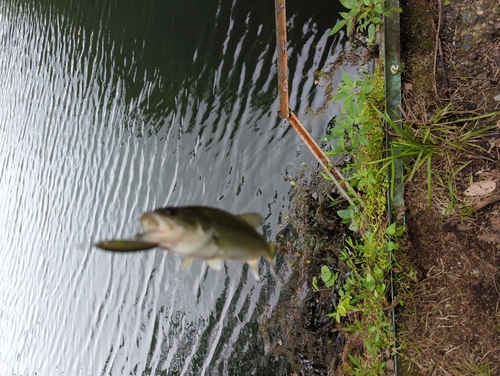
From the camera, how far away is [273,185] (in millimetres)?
5941

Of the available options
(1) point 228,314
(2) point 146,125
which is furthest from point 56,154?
(1) point 228,314

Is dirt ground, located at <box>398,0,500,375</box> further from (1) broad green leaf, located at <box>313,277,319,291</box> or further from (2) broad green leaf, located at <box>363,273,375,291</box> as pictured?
(1) broad green leaf, located at <box>313,277,319,291</box>

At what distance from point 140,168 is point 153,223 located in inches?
279

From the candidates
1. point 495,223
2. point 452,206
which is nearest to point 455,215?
point 452,206

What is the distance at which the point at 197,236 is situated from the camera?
4.78ft

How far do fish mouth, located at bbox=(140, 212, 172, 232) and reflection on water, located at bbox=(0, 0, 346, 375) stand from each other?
438 centimetres

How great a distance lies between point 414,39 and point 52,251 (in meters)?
9.77

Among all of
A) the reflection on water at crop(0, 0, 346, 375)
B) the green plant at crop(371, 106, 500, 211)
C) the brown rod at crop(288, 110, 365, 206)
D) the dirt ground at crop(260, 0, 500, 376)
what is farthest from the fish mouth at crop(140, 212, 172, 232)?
the reflection on water at crop(0, 0, 346, 375)

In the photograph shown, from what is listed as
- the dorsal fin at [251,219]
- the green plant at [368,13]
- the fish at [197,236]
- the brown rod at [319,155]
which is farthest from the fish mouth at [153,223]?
the brown rod at [319,155]

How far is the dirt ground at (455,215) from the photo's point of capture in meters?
3.29

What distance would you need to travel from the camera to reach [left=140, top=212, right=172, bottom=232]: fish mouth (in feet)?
4.53

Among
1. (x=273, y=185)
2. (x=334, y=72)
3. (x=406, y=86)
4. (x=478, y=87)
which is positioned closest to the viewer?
(x=478, y=87)

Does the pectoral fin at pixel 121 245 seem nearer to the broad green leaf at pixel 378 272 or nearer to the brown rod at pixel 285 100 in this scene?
the broad green leaf at pixel 378 272

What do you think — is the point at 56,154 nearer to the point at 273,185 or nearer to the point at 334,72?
the point at 273,185
